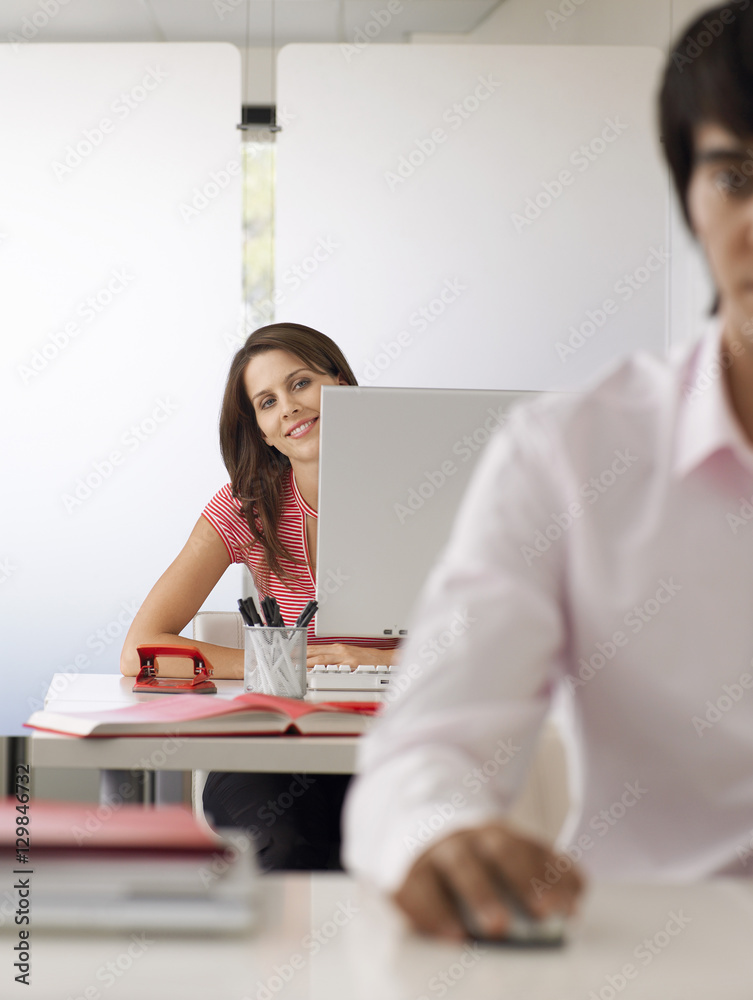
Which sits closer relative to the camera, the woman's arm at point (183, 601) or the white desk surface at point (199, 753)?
the white desk surface at point (199, 753)

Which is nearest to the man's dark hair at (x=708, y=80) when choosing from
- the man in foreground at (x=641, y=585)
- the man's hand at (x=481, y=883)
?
the man in foreground at (x=641, y=585)

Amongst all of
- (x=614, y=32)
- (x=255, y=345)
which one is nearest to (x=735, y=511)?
(x=255, y=345)

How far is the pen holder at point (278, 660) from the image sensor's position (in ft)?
5.11

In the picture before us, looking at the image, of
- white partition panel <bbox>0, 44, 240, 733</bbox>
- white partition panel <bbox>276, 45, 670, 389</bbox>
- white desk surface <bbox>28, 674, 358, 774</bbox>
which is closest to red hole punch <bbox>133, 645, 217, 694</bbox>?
white desk surface <bbox>28, 674, 358, 774</bbox>

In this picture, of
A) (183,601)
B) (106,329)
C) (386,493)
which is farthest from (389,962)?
(106,329)

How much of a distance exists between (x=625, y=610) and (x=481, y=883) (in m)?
0.30

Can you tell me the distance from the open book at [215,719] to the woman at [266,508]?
50 cm

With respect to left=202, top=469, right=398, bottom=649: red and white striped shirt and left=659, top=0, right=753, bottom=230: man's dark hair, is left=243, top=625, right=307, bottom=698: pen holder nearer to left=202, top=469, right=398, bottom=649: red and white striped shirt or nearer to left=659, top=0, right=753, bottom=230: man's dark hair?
left=202, top=469, right=398, bottom=649: red and white striped shirt

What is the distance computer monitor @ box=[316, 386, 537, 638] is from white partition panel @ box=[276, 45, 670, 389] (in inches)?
69.2

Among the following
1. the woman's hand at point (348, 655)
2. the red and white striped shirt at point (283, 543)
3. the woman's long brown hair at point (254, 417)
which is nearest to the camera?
the woman's hand at point (348, 655)

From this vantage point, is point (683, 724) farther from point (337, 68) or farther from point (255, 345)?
point (337, 68)

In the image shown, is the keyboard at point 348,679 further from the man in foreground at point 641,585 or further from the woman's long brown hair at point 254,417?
the man in foreground at point 641,585

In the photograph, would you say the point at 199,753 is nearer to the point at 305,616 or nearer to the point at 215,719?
the point at 215,719

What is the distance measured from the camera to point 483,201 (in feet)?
11.5
